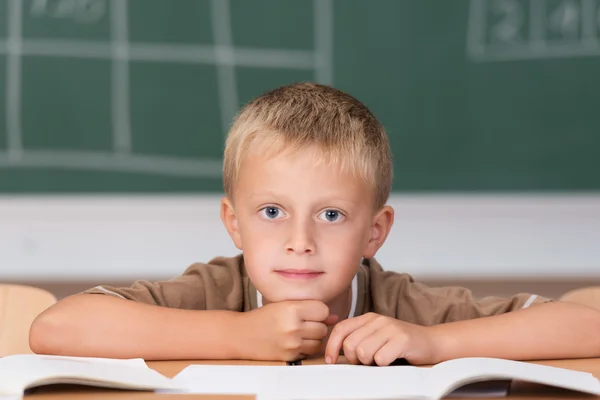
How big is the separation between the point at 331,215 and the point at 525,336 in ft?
1.08

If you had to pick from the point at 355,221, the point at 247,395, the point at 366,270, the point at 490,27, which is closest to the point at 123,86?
the point at 490,27

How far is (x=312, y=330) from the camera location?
51.0 inches

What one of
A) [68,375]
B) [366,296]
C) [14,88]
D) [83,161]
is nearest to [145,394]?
[68,375]

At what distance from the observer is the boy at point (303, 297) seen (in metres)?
1.28

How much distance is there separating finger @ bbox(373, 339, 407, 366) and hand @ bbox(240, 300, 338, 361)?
116mm

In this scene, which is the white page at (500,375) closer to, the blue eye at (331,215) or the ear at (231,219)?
the blue eye at (331,215)

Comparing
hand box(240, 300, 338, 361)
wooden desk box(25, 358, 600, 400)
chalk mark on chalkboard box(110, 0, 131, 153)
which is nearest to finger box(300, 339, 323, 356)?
hand box(240, 300, 338, 361)

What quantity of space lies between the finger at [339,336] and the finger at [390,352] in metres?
0.05

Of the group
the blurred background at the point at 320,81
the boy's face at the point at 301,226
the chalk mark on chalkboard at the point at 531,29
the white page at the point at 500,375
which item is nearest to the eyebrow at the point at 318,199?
the boy's face at the point at 301,226

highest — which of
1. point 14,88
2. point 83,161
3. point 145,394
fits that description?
point 14,88

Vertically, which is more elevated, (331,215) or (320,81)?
(320,81)

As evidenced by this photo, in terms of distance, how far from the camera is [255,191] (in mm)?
1417

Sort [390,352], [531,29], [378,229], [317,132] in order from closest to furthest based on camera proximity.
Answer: [390,352] < [317,132] < [378,229] < [531,29]

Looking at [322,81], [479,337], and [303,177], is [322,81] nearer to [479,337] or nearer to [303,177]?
[303,177]
